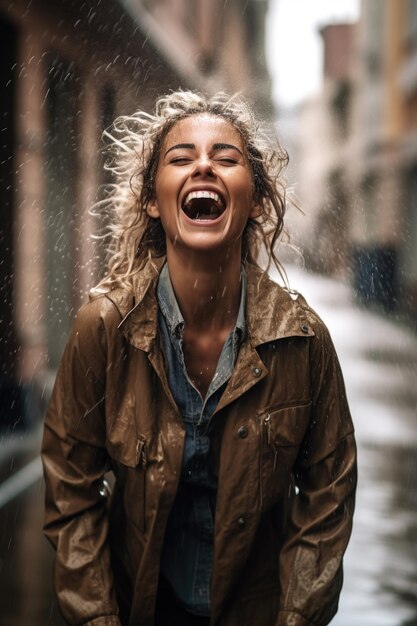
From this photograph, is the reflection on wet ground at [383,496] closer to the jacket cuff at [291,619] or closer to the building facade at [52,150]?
the jacket cuff at [291,619]

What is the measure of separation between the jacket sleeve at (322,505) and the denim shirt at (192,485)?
0.21 meters

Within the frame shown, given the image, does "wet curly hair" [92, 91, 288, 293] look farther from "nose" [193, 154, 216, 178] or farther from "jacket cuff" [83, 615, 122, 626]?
"jacket cuff" [83, 615, 122, 626]

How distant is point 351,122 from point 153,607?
158 ft

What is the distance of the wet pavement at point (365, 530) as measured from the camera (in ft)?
14.3

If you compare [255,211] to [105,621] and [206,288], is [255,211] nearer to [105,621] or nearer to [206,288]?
[206,288]

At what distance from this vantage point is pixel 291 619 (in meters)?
2.42

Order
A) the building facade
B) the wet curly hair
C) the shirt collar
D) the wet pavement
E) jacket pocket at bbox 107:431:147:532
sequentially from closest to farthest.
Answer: jacket pocket at bbox 107:431:147:532 → the shirt collar → the wet curly hair → the wet pavement → the building facade

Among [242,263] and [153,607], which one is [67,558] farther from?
[242,263]

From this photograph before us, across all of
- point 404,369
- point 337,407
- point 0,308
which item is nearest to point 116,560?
point 337,407

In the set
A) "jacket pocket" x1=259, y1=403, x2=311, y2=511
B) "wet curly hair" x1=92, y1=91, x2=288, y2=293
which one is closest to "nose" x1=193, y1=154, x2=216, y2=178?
"wet curly hair" x1=92, y1=91, x2=288, y2=293

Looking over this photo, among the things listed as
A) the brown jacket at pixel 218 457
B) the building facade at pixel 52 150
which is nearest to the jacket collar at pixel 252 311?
the brown jacket at pixel 218 457

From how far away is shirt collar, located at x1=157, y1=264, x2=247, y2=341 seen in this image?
2.48 metres

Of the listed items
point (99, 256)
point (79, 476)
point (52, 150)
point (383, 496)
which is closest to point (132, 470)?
point (79, 476)

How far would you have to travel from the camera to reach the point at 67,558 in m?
2.42
